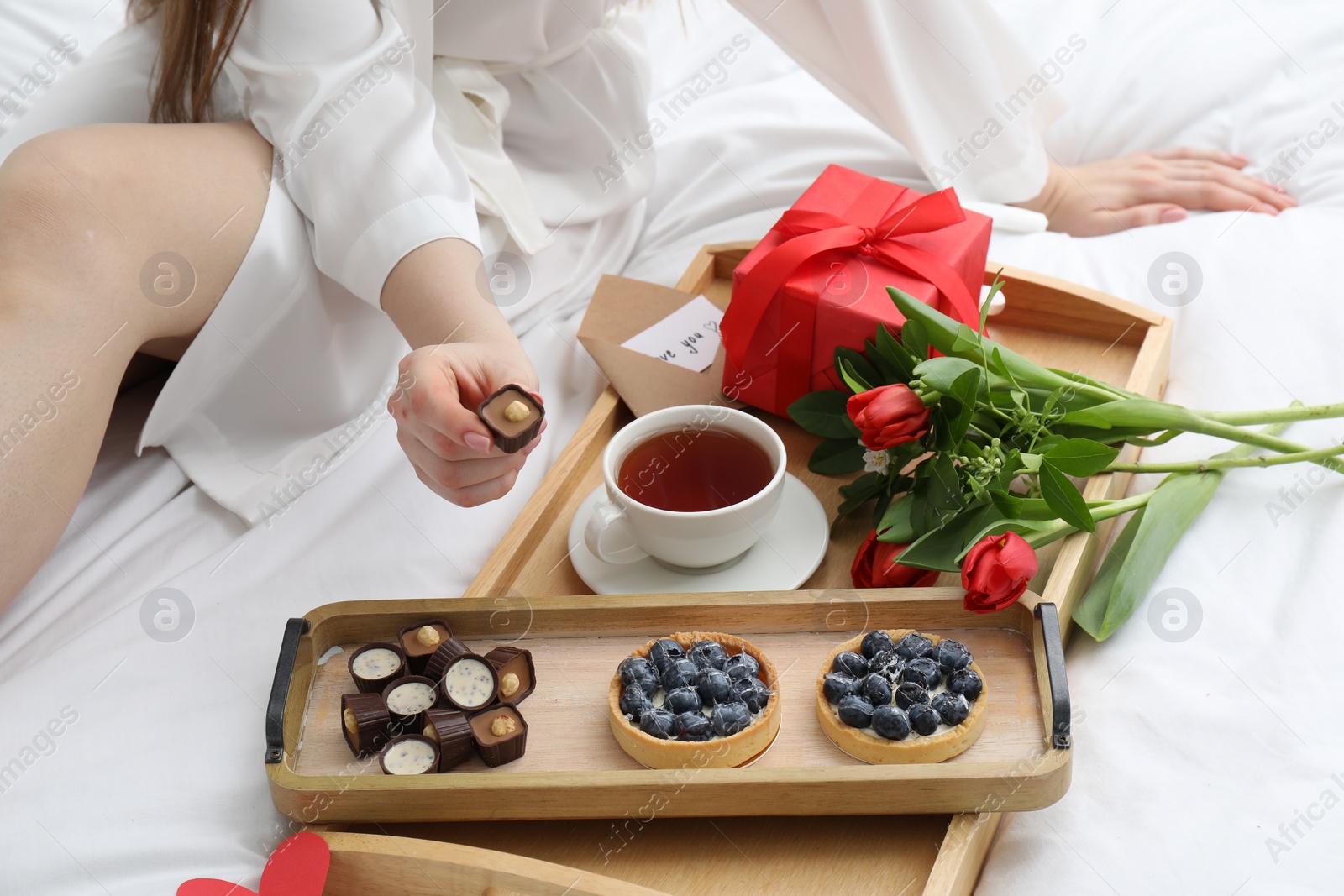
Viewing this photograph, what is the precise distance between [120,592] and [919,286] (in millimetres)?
634

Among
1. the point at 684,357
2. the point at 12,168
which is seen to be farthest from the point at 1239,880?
the point at 12,168

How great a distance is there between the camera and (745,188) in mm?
1167

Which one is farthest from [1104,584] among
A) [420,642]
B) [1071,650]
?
[420,642]

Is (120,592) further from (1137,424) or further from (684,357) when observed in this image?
(1137,424)

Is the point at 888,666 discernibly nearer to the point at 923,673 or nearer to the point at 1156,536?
the point at 923,673

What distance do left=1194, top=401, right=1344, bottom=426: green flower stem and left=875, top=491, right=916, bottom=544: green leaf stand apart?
0.24m

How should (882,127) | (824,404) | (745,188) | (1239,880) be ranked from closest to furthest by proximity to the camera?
(1239,880) → (824,404) → (882,127) → (745,188)

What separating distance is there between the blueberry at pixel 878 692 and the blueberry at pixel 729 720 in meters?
0.07

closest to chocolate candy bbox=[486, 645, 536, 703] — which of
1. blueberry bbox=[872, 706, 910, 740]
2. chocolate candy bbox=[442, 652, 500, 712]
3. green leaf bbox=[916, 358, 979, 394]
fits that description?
chocolate candy bbox=[442, 652, 500, 712]

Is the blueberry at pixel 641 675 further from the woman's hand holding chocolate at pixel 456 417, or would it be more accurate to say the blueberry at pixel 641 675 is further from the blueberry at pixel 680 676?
the woman's hand holding chocolate at pixel 456 417

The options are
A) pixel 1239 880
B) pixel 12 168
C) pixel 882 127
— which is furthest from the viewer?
pixel 882 127

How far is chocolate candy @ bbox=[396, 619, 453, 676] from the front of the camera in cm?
63

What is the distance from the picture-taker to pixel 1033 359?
3.04 ft

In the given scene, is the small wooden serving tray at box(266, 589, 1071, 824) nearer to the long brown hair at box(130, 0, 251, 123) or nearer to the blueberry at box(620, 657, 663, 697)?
the blueberry at box(620, 657, 663, 697)
